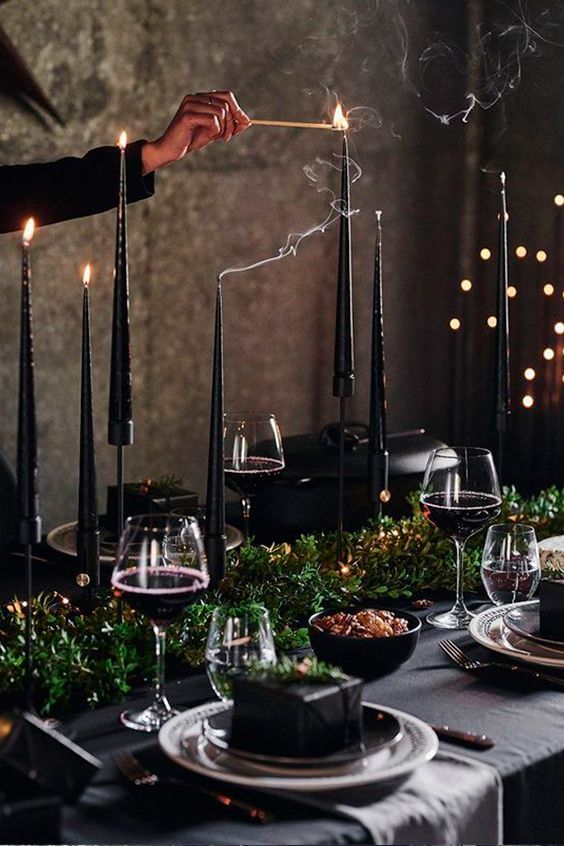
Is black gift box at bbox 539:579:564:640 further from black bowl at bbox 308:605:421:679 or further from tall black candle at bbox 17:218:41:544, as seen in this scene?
tall black candle at bbox 17:218:41:544

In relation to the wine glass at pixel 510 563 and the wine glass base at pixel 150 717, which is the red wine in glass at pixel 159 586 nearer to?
the wine glass base at pixel 150 717

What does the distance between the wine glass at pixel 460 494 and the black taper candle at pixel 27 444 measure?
63cm

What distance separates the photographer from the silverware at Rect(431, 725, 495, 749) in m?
1.20

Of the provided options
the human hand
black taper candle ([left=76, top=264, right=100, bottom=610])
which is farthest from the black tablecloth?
the human hand

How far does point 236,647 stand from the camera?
1.22 metres

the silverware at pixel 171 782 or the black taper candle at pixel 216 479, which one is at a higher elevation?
the black taper candle at pixel 216 479

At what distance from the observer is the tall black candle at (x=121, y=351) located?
1.41m

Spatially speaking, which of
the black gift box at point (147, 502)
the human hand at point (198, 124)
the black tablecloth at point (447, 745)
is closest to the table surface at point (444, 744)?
the black tablecloth at point (447, 745)

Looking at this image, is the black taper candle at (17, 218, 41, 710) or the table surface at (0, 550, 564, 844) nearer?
the table surface at (0, 550, 564, 844)

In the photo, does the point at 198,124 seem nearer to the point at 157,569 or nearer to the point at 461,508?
the point at 461,508

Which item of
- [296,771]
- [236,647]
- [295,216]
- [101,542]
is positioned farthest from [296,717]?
[295,216]

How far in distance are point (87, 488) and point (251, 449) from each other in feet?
1.16

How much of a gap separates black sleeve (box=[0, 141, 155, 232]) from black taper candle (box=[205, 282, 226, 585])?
704mm

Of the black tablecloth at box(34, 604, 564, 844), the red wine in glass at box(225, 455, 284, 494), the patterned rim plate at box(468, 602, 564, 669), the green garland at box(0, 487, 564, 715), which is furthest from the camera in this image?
the red wine in glass at box(225, 455, 284, 494)
